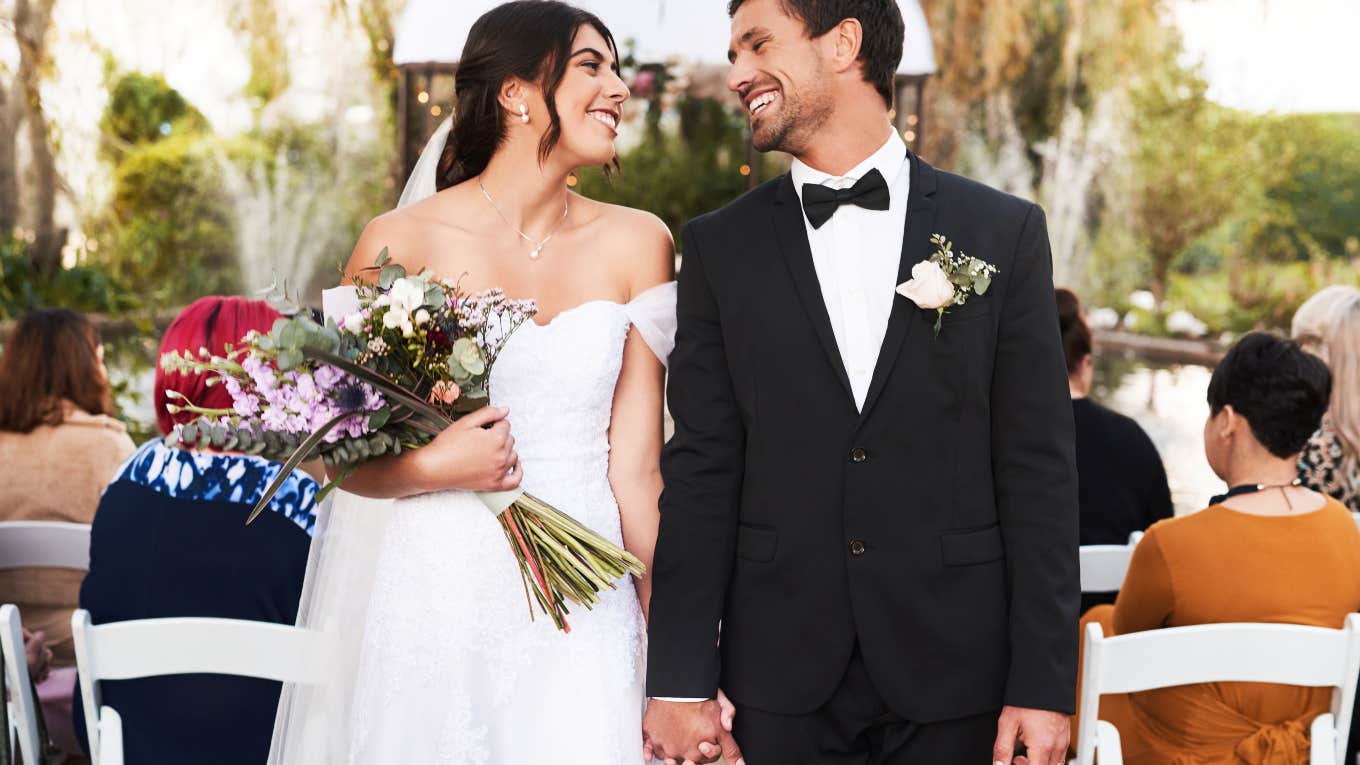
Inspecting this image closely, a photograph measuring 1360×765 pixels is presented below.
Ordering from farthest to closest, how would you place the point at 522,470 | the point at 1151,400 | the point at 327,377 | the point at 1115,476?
the point at 1151,400
the point at 1115,476
the point at 522,470
the point at 327,377

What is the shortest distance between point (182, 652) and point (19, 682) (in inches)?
15.0

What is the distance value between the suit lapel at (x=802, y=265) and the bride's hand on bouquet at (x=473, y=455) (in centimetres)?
50

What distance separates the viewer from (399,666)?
2.17 metres

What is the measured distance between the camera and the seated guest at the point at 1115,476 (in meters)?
3.31

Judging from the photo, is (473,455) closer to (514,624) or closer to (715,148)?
(514,624)

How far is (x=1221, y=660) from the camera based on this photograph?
2.25 m

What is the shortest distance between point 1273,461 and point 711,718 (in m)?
1.38

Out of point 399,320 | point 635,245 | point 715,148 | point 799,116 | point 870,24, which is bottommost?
point 399,320

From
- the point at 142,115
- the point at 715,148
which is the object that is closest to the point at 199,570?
the point at 715,148

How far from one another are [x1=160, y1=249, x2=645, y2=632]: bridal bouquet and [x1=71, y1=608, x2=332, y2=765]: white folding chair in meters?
0.33

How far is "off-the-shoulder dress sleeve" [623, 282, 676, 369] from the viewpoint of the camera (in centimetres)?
226

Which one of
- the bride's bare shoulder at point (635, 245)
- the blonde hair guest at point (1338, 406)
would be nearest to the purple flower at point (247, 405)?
the bride's bare shoulder at point (635, 245)

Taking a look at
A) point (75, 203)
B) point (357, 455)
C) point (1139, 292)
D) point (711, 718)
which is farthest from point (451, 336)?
point (1139, 292)

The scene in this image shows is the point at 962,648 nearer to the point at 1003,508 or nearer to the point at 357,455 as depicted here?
the point at 1003,508
